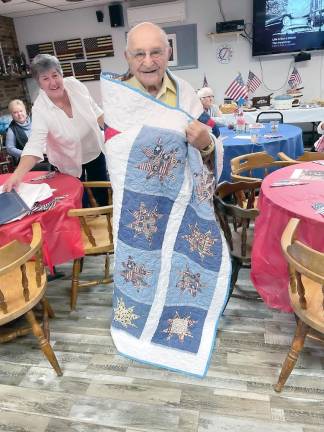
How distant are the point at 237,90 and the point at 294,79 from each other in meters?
0.93

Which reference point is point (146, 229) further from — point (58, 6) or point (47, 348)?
point (58, 6)

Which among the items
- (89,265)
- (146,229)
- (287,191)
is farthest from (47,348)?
(287,191)

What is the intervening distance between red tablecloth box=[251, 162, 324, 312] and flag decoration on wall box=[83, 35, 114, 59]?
5.15 m

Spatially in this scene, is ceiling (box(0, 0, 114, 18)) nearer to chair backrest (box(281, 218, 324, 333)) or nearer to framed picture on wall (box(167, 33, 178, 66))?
framed picture on wall (box(167, 33, 178, 66))

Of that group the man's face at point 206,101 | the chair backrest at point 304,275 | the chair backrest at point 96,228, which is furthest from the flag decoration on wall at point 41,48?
the chair backrest at point 304,275

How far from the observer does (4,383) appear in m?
1.58

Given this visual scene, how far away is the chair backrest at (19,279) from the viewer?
4.22ft

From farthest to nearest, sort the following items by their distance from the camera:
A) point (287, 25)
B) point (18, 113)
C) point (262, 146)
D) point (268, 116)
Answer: point (287, 25) < point (268, 116) < point (18, 113) < point (262, 146)

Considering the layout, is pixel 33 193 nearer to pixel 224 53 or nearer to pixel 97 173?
pixel 97 173

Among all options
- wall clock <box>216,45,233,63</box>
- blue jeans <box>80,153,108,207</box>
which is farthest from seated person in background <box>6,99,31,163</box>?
wall clock <box>216,45,233,63</box>

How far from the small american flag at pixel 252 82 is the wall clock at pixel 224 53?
1.48ft

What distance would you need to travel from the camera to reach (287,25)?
16.9ft

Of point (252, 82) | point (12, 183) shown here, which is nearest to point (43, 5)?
point (252, 82)

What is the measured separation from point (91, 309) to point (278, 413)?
3.86 feet
